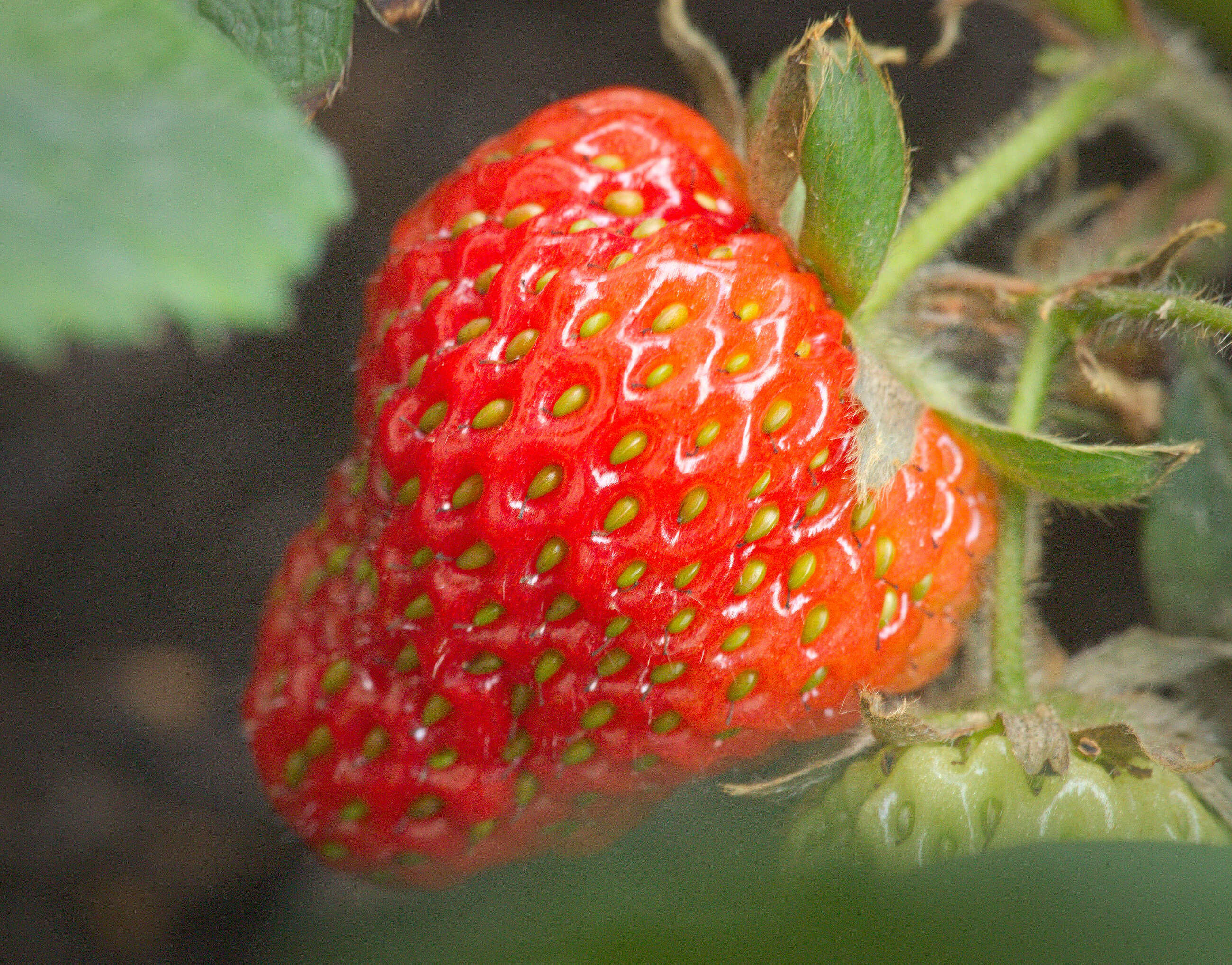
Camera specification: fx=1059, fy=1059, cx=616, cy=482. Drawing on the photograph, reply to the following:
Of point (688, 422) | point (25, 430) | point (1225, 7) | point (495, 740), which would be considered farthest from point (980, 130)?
point (25, 430)

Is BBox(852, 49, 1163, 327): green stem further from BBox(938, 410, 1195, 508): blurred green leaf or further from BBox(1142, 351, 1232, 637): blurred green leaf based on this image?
BBox(1142, 351, 1232, 637): blurred green leaf

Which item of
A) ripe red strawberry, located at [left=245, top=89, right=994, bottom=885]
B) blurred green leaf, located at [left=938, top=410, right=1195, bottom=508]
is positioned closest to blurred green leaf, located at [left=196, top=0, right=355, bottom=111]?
ripe red strawberry, located at [left=245, top=89, right=994, bottom=885]

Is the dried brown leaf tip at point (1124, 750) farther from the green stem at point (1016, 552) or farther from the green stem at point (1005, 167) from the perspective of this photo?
the green stem at point (1005, 167)

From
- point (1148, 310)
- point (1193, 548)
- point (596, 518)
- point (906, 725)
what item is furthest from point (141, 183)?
point (1193, 548)

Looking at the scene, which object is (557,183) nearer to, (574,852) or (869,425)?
(869,425)

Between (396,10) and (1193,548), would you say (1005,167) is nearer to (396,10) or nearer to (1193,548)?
(1193,548)

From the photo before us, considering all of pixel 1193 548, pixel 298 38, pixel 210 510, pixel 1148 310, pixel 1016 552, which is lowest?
pixel 210 510
